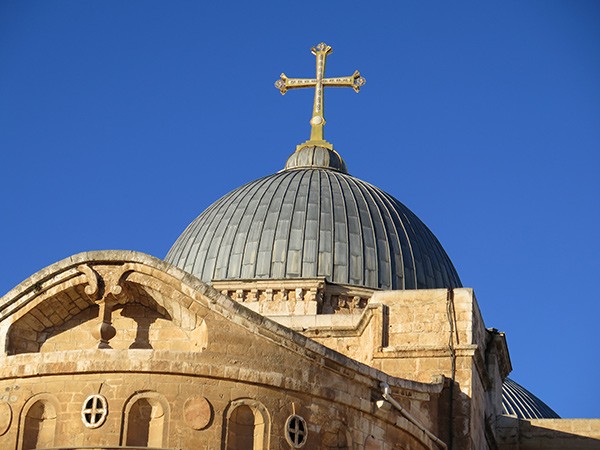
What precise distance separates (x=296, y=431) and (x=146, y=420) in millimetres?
2476

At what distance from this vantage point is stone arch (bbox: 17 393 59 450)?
25.8 metres

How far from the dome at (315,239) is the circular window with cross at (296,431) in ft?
37.3

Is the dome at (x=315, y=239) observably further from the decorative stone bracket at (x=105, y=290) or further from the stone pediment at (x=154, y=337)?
the decorative stone bracket at (x=105, y=290)

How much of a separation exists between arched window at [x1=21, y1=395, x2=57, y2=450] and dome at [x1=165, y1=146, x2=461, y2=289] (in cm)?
1208

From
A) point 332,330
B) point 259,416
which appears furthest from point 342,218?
point 259,416

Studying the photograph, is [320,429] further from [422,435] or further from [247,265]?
[247,265]

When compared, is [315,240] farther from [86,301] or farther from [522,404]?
[522,404]

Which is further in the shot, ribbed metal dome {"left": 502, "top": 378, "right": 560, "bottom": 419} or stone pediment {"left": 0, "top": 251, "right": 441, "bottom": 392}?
ribbed metal dome {"left": 502, "top": 378, "right": 560, "bottom": 419}

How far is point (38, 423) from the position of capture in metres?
26.0

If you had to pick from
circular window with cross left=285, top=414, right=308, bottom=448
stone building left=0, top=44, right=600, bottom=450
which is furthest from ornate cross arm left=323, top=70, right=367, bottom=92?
circular window with cross left=285, top=414, right=308, bottom=448

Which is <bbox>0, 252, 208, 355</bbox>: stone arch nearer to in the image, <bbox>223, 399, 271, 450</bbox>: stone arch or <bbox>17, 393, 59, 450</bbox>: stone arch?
<bbox>223, 399, 271, 450</bbox>: stone arch

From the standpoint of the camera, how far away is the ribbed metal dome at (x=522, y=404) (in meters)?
48.3

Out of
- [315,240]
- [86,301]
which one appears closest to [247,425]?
[86,301]

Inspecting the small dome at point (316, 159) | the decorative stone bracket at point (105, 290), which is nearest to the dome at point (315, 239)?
the small dome at point (316, 159)
